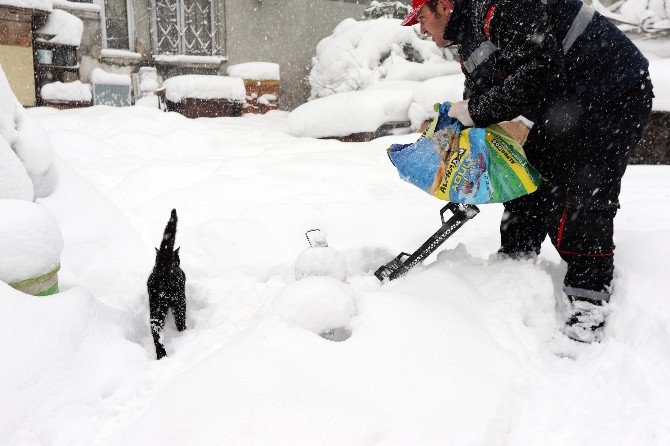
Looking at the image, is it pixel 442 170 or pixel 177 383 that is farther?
pixel 442 170

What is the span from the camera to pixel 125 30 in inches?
338

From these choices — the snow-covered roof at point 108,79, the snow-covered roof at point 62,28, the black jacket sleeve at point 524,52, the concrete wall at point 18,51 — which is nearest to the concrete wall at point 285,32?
the snow-covered roof at point 108,79

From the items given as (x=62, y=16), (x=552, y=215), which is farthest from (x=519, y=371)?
(x=62, y=16)

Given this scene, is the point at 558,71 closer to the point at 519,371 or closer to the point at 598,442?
the point at 519,371

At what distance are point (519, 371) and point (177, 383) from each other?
1018mm

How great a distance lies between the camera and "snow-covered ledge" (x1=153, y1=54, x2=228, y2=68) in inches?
342

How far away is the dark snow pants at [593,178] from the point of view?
1.63 m

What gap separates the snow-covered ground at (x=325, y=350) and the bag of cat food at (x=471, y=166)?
0.38m

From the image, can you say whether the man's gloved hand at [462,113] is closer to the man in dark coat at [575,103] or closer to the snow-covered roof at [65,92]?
the man in dark coat at [575,103]

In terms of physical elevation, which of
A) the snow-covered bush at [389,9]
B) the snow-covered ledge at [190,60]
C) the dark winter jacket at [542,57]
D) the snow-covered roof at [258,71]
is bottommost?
the snow-covered roof at [258,71]

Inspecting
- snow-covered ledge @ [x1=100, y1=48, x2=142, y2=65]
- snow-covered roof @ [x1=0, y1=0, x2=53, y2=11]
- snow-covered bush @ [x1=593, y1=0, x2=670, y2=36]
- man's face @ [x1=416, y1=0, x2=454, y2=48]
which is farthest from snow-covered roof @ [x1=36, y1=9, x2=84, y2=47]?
snow-covered bush @ [x1=593, y1=0, x2=670, y2=36]

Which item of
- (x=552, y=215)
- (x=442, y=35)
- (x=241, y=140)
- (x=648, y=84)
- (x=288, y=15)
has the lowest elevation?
(x=241, y=140)

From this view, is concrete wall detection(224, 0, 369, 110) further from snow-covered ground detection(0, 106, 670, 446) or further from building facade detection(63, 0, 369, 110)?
snow-covered ground detection(0, 106, 670, 446)

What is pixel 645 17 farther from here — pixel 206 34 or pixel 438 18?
pixel 206 34
